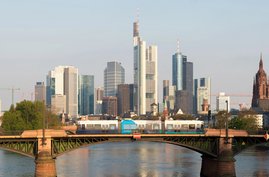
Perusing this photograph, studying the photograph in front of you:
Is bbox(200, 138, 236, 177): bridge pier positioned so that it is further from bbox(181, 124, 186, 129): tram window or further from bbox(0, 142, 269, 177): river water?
bbox(181, 124, 186, 129): tram window

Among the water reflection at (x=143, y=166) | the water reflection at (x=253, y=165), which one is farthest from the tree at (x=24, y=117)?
the water reflection at (x=253, y=165)

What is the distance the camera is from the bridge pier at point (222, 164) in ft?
328

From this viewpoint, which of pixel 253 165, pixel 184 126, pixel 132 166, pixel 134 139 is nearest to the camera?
pixel 134 139

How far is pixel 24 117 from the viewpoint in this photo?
171m

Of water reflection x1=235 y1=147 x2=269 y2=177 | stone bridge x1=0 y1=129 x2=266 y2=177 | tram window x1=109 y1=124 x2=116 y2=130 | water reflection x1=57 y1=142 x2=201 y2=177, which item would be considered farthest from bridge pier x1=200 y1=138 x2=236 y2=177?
tram window x1=109 y1=124 x2=116 y2=130

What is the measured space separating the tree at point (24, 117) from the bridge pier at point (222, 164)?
221ft

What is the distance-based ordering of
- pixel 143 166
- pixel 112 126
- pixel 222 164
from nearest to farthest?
pixel 222 164 < pixel 143 166 < pixel 112 126

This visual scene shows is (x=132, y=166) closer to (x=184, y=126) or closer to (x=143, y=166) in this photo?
(x=143, y=166)

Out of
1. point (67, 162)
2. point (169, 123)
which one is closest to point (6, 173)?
point (67, 162)

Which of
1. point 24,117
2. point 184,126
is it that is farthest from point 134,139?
point 24,117

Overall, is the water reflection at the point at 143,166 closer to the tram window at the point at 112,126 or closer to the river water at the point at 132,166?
the river water at the point at 132,166

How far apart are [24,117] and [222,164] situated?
80852 millimetres

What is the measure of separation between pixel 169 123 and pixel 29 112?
145 ft

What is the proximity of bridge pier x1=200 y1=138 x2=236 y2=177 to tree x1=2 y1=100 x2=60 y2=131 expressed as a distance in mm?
67369
